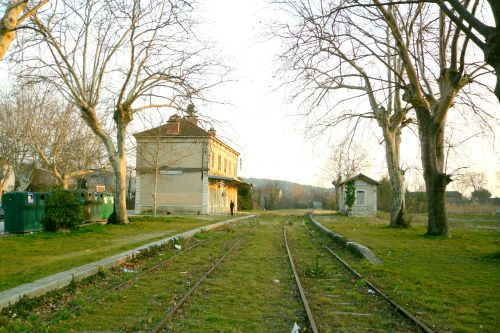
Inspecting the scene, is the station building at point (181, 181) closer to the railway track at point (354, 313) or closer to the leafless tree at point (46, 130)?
the leafless tree at point (46, 130)

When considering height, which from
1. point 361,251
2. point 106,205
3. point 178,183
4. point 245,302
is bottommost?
point 245,302

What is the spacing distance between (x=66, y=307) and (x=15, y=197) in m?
11.5

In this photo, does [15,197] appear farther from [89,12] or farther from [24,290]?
[24,290]

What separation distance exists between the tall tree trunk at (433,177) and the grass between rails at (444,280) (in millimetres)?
2365

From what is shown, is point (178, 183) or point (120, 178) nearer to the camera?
point (120, 178)

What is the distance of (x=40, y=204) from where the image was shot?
59.3 ft

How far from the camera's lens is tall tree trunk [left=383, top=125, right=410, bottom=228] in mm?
24812

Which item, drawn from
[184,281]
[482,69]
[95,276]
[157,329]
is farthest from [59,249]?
[482,69]

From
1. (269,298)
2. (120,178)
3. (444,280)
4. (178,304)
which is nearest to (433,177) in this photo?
(444,280)

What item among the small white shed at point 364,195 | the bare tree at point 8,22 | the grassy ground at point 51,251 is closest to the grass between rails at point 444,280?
the grassy ground at point 51,251

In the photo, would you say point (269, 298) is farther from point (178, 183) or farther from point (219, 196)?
point (219, 196)

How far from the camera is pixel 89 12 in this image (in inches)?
796

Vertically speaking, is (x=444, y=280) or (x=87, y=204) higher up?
(x=87, y=204)

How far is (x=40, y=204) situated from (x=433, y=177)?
1575 cm
